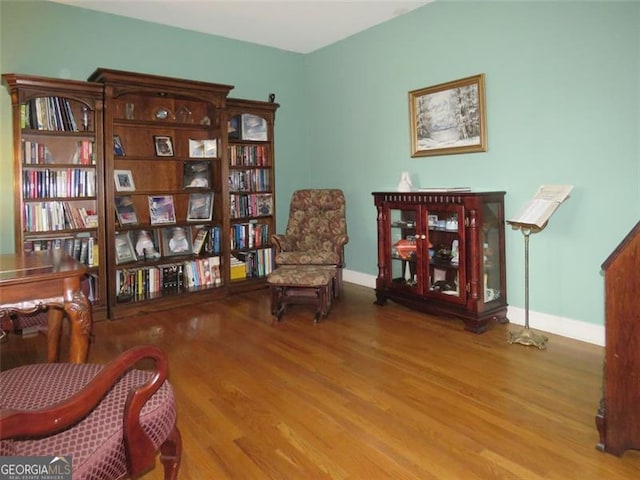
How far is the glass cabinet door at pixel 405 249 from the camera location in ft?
12.5

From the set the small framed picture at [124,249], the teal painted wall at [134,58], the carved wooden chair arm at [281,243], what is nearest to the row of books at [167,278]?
the small framed picture at [124,249]

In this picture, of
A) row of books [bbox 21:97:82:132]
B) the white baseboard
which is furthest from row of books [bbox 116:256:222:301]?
the white baseboard

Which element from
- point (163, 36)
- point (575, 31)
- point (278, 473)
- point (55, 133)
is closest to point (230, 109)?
point (163, 36)

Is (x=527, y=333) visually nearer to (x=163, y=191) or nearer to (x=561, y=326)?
(x=561, y=326)

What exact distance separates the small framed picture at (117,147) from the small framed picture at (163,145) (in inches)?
13.7

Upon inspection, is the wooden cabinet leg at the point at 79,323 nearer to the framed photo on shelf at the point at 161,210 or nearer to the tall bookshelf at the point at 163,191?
the tall bookshelf at the point at 163,191

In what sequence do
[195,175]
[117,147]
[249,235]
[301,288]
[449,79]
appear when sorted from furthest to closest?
[249,235] < [195,175] < [117,147] < [449,79] < [301,288]

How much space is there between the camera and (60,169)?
3842mm

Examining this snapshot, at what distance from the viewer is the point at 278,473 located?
5.78 feet

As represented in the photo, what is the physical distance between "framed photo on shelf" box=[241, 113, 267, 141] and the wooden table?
2922mm

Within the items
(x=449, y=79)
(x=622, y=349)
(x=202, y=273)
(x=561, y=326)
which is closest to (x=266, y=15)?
(x=449, y=79)

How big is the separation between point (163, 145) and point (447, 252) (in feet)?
9.41

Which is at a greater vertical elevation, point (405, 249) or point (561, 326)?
point (405, 249)

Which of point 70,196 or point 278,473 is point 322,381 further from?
point 70,196
